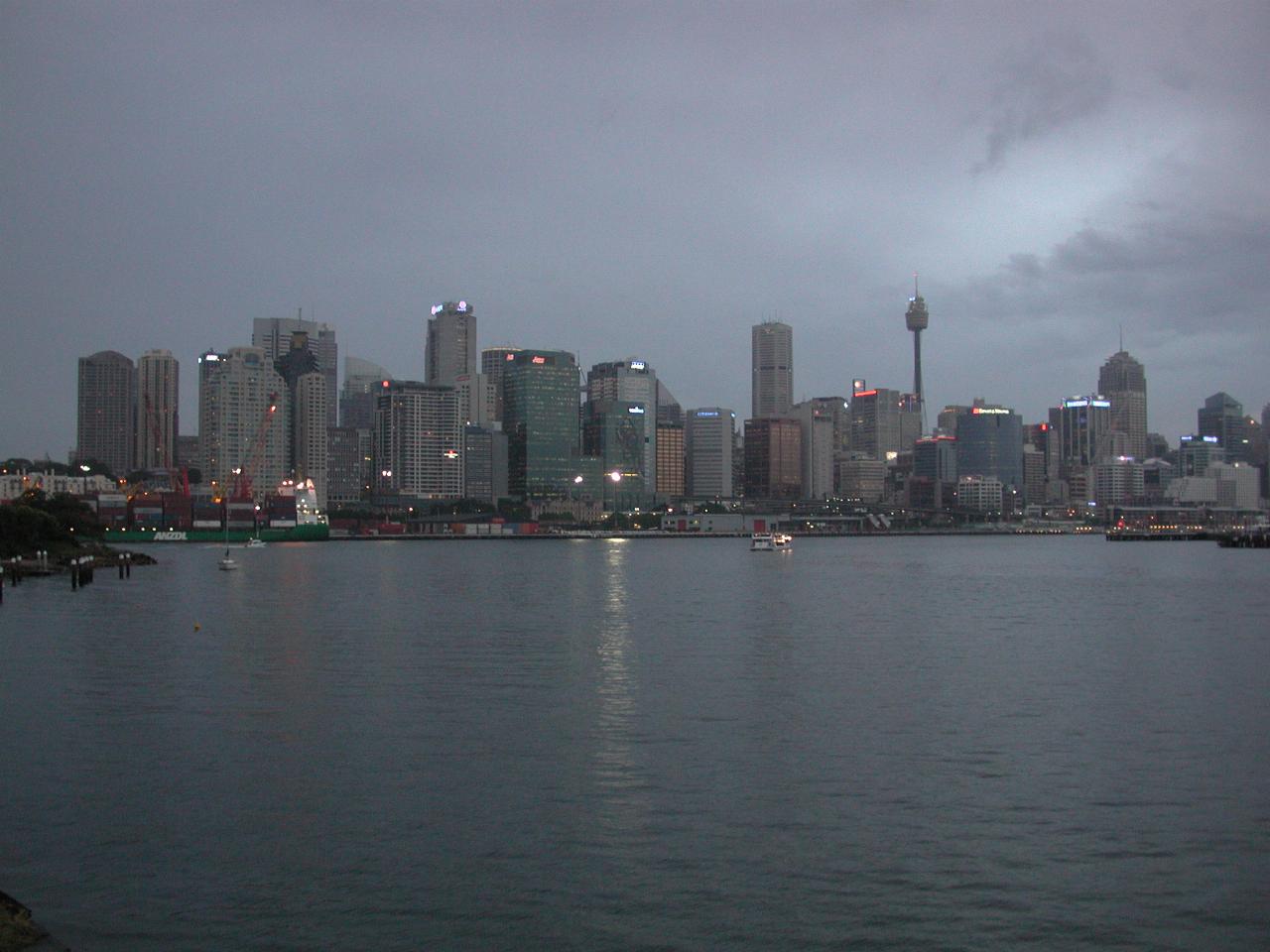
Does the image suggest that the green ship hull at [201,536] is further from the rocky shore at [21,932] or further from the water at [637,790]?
the rocky shore at [21,932]

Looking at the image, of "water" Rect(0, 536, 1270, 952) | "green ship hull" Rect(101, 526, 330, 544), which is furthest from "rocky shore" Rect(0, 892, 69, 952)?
"green ship hull" Rect(101, 526, 330, 544)

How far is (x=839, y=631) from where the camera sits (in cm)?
4394

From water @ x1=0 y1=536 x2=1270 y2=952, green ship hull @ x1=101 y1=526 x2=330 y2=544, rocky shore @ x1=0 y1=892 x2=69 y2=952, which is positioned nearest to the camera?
rocky shore @ x1=0 y1=892 x2=69 y2=952

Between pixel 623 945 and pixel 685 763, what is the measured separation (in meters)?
8.28

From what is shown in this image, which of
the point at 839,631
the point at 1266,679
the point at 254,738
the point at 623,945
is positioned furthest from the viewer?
the point at 839,631

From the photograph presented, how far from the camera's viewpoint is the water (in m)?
13.5

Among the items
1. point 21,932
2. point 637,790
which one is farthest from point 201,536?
point 21,932

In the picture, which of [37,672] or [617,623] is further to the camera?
[617,623]

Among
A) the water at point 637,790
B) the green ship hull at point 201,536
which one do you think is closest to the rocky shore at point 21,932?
the water at point 637,790

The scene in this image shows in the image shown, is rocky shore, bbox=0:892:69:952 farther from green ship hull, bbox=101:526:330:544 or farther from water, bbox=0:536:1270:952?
green ship hull, bbox=101:526:330:544

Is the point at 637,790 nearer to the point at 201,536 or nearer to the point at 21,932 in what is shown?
the point at 21,932

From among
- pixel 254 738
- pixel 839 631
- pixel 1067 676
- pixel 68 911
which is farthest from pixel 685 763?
pixel 839 631

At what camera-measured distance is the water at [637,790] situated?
1355 cm

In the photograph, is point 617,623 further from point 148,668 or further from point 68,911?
point 68,911
